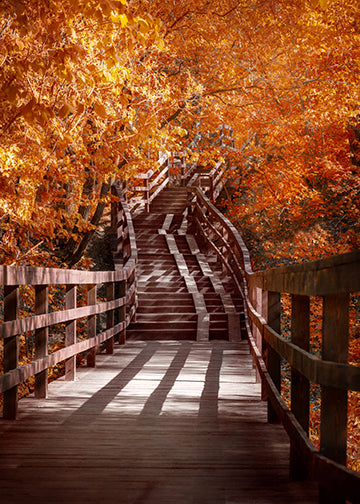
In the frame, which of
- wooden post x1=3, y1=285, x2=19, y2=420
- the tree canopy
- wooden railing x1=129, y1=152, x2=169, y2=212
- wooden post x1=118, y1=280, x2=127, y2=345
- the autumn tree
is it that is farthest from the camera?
wooden railing x1=129, y1=152, x2=169, y2=212

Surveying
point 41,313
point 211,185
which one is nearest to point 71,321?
point 41,313

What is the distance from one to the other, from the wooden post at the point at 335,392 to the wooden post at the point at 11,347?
10.2 feet

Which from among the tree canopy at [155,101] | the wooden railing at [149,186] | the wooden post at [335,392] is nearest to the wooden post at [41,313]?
the tree canopy at [155,101]

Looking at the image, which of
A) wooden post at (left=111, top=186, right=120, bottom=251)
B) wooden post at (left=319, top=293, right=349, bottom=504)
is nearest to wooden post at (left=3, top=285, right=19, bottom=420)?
wooden post at (left=319, top=293, right=349, bottom=504)

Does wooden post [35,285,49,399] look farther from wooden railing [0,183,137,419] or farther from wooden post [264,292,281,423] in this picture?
wooden post [264,292,281,423]

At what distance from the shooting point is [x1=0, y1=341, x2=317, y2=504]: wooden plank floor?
3529 mm

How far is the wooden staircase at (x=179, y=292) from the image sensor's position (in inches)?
503

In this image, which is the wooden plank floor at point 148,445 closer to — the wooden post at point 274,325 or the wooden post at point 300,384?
the wooden post at point 300,384

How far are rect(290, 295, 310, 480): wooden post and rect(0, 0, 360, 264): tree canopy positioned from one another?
377 cm

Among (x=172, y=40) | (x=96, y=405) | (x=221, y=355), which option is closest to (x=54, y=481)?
(x=96, y=405)

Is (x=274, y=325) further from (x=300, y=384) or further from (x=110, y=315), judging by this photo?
(x=110, y=315)

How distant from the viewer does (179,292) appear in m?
14.9

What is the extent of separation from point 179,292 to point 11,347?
9646 mm

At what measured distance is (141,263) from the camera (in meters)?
17.9
